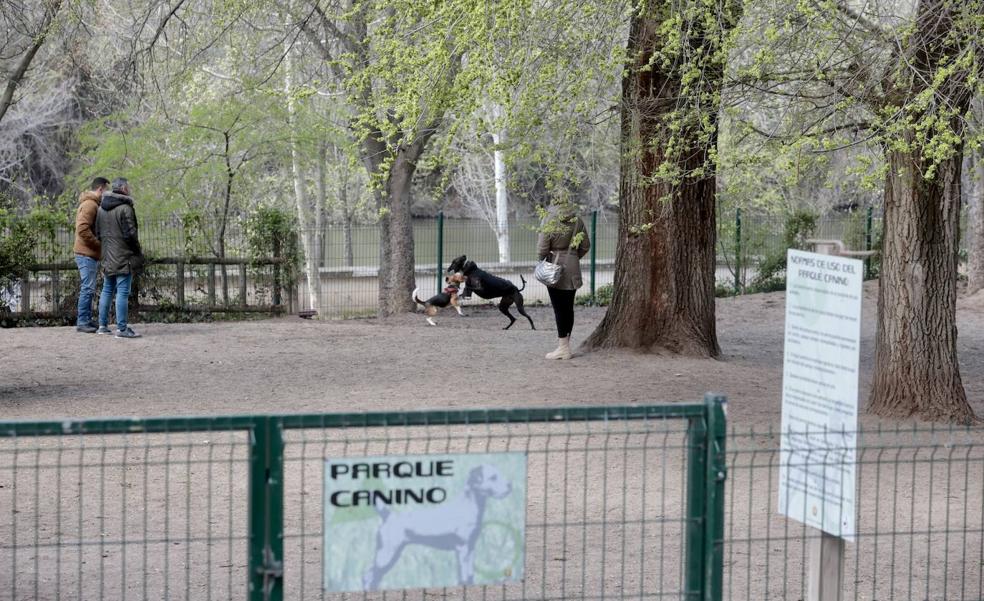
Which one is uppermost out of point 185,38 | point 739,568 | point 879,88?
point 185,38

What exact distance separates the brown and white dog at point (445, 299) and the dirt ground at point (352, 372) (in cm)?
115

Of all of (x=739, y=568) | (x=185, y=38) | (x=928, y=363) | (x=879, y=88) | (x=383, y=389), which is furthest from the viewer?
(x=185, y=38)

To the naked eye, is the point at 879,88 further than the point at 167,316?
No

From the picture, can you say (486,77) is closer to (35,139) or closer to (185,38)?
(185,38)

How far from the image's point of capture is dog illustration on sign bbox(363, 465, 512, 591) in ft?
12.9

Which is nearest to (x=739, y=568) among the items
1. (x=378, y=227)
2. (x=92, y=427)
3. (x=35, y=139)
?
(x=92, y=427)

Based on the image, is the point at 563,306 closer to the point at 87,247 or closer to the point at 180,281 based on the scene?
the point at 87,247

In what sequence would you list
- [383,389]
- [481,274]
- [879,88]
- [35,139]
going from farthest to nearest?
1. [35,139]
2. [481,274]
3. [383,389]
4. [879,88]

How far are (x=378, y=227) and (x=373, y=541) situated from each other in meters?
17.4

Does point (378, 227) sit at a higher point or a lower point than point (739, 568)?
higher

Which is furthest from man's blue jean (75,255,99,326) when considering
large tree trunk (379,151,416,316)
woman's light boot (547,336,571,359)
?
woman's light boot (547,336,571,359)

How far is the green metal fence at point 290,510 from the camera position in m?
3.88

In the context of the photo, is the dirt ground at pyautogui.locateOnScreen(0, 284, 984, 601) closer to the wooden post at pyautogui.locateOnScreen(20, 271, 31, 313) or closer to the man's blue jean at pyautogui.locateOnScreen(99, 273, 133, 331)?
the man's blue jean at pyautogui.locateOnScreen(99, 273, 133, 331)

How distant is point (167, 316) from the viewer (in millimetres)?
17797
